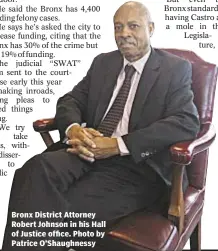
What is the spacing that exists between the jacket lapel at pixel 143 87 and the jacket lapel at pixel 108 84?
0.09m

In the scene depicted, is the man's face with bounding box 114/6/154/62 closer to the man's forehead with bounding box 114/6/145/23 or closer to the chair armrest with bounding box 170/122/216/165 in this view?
the man's forehead with bounding box 114/6/145/23

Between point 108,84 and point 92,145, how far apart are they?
0.74ft

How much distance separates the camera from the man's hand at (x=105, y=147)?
3.63ft

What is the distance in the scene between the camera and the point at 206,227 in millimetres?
1529

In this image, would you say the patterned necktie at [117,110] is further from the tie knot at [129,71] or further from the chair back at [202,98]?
the chair back at [202,98]

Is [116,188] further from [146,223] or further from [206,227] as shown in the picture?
[206,227]

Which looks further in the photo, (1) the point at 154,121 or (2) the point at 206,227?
(2) the point at 206,227

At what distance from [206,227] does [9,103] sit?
0.79m

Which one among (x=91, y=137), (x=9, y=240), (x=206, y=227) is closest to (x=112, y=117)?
(x=91, y=137)

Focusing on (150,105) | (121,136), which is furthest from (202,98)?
(121,136)

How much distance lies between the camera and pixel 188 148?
3.33ft

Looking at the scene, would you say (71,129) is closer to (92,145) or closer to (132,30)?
(92,145)

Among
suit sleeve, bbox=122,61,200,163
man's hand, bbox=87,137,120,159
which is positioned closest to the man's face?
suit sleeve, bbox=122,61,200,163

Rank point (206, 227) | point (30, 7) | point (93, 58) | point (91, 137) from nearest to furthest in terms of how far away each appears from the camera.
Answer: point (91, 137) → point (30, 7) → point (93, 58) → point (206, 227)
